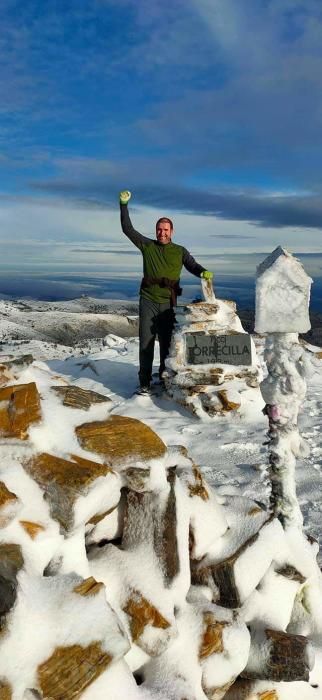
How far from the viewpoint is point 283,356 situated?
4.21 metres

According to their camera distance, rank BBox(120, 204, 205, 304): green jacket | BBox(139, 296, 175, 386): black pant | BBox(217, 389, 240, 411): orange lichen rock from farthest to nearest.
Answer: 1. BBox(139, 296, 175, 386): black pant
2. BBox(120, 204, 205, 304): green jacket
3. BBox(217, 389, 240, 411): orange lichen rock

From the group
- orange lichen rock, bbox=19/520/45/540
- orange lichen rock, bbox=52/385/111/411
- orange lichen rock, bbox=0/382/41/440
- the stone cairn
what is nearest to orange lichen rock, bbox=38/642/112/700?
the stone cairn

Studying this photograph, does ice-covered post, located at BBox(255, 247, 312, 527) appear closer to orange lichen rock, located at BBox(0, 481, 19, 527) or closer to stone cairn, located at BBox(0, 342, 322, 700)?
stone cairn, located at BBox(0, 342, 322, 700)

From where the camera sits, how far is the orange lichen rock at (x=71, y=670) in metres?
2.52

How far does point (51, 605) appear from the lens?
275 centimetres

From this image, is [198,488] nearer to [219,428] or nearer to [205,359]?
[219,428]

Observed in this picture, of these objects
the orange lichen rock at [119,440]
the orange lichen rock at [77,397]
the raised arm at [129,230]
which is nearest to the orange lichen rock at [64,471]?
the orange lichen rock at [119,440]

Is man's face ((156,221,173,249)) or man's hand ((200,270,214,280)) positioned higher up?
man's face ((156,221,173,249))

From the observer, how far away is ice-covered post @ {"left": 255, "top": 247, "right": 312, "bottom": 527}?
13.0 ft

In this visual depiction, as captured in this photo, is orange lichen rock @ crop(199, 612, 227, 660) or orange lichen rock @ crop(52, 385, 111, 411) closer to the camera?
orange lichen rock @ crop(199, 612, 227, 660)

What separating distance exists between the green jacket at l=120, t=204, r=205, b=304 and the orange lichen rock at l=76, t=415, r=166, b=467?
200 inches

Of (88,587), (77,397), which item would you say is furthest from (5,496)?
(77,397)

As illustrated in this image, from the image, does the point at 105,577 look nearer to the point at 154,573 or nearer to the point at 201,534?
the point at 154,573

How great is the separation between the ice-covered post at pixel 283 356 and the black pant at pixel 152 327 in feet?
16.4
